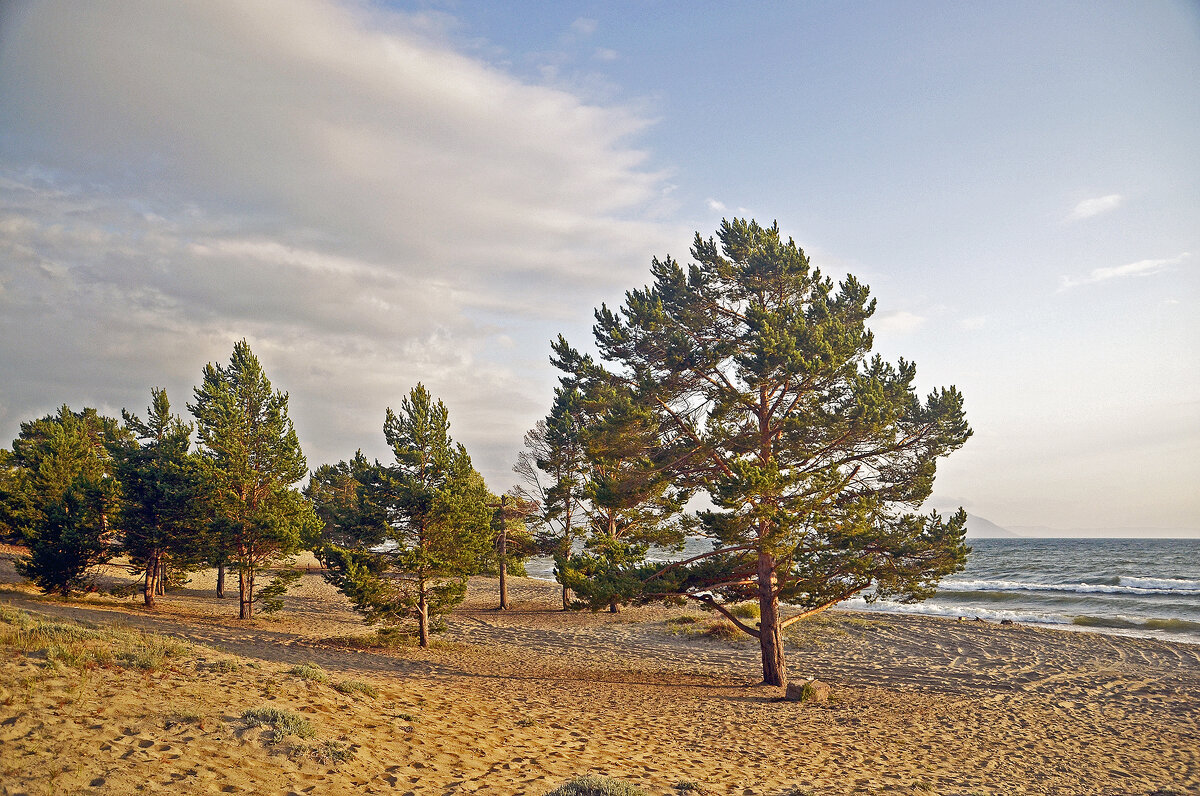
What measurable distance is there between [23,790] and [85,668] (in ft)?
13.1

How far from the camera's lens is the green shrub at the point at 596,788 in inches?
291

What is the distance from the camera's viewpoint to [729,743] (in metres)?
11.4

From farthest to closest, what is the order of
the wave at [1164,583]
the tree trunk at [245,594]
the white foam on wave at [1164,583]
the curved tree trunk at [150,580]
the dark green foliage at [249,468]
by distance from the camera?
the wave at [1164,583]
the white foam on wave at [1164,583]
the curved tree trunk at [150,580]
the tree trunk at [245,594]
the dark green foliage at [249,468]

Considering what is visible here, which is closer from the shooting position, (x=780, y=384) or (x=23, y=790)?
(x=23, y=790)

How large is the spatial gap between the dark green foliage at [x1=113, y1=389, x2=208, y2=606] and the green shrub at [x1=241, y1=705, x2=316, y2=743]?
60.0ft

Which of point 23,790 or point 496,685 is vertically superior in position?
point 23,790

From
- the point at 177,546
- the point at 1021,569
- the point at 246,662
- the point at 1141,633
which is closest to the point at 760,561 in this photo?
the point at 246,662

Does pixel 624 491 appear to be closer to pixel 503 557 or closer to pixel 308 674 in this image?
pixel 308 674

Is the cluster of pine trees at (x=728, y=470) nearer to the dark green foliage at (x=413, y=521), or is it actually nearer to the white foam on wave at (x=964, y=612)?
the dark green foliage at (x=413, y=521)

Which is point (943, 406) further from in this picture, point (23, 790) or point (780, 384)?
point (23, 790)

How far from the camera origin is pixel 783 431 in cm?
1617

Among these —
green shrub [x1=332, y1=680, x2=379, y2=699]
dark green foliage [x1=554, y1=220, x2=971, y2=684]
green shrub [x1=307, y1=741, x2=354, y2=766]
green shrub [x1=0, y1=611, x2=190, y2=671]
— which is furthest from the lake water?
green shrub [x1=0, y1=611, x2=190, y2=671]

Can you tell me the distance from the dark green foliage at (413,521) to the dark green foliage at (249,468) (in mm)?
4255

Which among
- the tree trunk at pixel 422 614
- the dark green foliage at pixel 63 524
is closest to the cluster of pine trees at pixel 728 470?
the tree trunk at pixel 422 614
